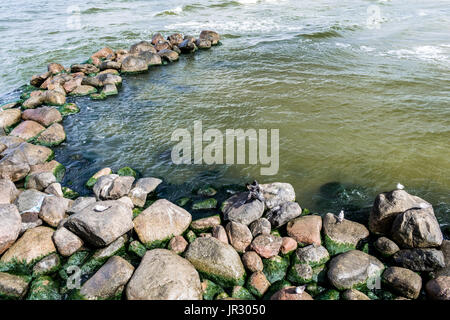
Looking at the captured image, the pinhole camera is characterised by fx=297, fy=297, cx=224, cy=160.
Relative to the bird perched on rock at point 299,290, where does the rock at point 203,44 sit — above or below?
above

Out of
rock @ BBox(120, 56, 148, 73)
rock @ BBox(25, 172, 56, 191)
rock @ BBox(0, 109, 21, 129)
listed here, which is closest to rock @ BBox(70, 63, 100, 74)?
rock @ BBox(120, 56, 148, 73)

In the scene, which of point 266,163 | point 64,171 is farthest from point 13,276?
point 266,163

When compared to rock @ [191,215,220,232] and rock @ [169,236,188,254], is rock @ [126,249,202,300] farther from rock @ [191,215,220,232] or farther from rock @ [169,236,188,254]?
rock @ [191,215,220,232]

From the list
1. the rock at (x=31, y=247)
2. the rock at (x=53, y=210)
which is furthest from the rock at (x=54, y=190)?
the rock at (x=31, y=247)

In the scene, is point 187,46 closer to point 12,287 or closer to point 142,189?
point 142,189

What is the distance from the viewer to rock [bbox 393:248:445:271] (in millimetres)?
4585

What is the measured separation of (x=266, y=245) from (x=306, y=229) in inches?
33.3

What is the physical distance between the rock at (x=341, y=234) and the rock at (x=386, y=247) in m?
0.31

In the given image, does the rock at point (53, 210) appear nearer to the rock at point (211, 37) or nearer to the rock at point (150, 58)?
the rock at point (150, 58)

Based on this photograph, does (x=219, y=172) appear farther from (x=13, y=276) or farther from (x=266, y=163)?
(x=13, y=276)

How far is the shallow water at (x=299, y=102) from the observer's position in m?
7.11

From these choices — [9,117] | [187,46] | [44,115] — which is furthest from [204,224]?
[187,46]

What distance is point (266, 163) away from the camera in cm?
757
